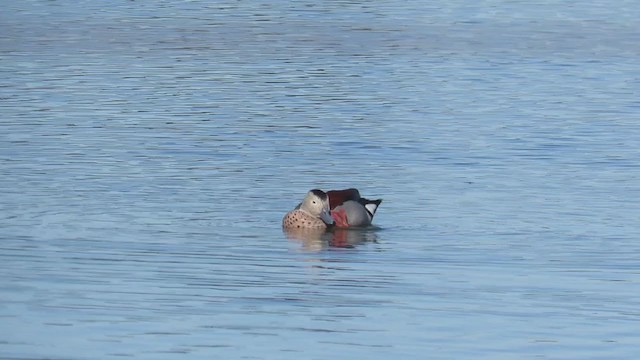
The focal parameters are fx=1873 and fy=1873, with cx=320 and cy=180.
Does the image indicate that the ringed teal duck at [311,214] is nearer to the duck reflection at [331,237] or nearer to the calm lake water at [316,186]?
the duck reflection at [331,237]

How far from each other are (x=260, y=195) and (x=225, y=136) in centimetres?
480

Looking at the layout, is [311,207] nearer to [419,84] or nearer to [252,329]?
[252,329]

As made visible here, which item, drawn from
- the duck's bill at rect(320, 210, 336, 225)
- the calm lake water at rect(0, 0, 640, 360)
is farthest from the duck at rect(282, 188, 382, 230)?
the calm lake water at rect(0, 0, 640, 360)

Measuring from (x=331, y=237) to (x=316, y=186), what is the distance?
2.60 meters

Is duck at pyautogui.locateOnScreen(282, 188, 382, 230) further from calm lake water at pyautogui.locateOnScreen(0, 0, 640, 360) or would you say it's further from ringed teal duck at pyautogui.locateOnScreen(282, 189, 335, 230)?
calm lake water at pyautogui.locateOnScreen(0, 0, 640, 360)

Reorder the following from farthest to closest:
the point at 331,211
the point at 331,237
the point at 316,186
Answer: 1. the point at 316,186
2. the point at 331,211
3. the point at 331,237

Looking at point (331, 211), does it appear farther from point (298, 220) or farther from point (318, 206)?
point (298, 220)

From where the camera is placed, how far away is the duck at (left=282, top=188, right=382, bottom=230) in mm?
16109

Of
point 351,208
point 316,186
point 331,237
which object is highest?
point 351,208

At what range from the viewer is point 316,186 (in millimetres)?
18750

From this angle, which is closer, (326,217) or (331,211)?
(326,217)

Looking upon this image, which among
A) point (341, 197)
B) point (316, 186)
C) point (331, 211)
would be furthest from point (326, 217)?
point (316, 186)

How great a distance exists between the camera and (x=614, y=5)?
49.8m

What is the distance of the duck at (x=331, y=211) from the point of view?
1611 cm
